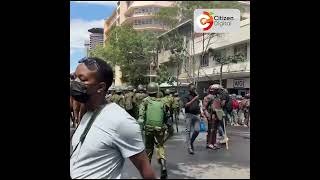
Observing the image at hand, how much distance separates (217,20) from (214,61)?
0.25 m

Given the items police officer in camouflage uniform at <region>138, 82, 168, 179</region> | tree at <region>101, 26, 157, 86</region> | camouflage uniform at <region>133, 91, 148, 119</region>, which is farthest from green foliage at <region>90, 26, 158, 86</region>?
police officer in camouflage uniform at <region>138, 82, 168, 179</region>

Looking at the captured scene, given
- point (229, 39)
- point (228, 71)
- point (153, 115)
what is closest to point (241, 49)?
point (229, 39)

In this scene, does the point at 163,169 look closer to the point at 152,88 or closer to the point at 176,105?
the point at 152,88

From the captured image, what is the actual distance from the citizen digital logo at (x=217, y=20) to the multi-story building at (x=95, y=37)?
488 millimetres

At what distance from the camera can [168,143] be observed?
222 centimetres

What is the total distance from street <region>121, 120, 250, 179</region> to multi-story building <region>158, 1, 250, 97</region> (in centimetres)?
27

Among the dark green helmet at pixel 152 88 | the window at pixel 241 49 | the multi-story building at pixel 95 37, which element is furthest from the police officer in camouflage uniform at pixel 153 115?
the window at pixel 241 49

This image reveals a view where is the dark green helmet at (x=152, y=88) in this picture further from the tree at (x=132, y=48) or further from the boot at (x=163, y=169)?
the boot at (x=163, y=169)

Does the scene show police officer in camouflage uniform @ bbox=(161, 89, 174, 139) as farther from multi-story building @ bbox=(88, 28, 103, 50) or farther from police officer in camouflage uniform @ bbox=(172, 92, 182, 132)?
multi-story building @ bbox=(88, 28, 103, 50)
